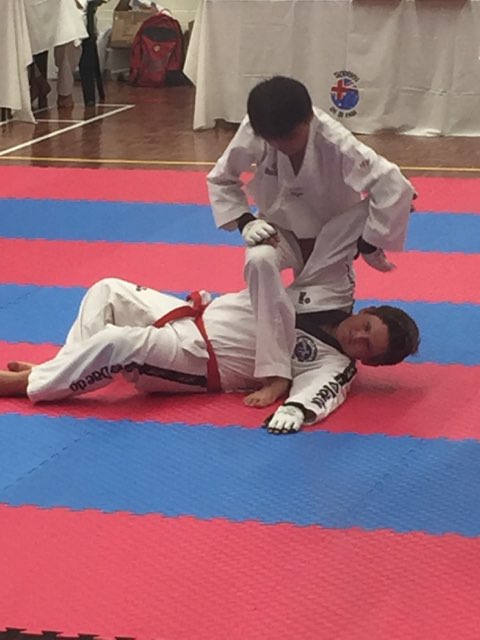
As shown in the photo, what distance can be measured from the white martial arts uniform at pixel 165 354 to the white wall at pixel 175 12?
11.5m

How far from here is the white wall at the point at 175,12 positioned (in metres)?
15.2

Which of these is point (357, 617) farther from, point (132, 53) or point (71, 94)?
point (132, 53)

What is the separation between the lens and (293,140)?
12.9 feet

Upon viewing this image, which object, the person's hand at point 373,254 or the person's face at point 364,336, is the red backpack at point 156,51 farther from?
the person's face at point 364,336

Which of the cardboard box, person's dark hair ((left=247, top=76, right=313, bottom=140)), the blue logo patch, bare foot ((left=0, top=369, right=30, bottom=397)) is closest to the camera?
person's dark hair ((left=247, top=76, right=313, bottom=140))

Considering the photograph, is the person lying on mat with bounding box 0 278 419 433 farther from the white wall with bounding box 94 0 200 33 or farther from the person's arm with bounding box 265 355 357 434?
the white wall with bounding box 94 0 200 33

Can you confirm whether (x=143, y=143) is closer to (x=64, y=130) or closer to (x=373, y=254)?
(x=64, y=130)

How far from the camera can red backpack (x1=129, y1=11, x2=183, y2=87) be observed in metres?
14.4

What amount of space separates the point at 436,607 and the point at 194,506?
2.81ft

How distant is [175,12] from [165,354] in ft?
39.4

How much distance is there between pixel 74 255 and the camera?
20.4 feet

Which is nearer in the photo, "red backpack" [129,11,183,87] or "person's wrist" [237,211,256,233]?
"person's wrist" [237,211,256,233]

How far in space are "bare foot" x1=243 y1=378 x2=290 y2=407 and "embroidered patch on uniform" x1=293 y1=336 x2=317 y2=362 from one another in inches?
4.5

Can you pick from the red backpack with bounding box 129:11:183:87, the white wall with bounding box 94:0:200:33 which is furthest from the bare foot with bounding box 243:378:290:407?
the white wall with bounding box 94:0:200:33
